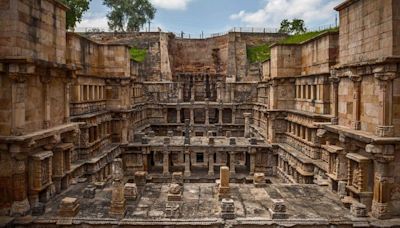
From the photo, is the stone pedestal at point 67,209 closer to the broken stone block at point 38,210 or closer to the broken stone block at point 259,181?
the broken stone block at point 38,210

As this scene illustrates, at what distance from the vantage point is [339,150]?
18000 mm

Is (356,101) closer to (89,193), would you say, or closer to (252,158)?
(89,193)

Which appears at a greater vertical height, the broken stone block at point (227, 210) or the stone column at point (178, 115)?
the stone column at point (178, 115)

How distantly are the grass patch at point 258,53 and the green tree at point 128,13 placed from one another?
25.1m

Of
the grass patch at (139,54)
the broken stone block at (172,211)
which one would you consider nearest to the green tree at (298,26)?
the grass patch at (139,54)

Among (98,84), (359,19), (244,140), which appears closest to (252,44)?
(244,140)

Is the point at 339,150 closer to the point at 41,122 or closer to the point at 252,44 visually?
the point at 41,122

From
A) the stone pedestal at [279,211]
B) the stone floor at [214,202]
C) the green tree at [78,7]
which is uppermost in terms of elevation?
the green tree at [78,7]

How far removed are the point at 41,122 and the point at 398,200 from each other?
1497 cm

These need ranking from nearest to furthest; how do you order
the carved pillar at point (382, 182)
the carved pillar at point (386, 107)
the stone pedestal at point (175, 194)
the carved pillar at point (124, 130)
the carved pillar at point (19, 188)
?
the carved pillar at point (386, 107) → the carved pillar at point (382, 182) → the carved pillar at point (19, 188) → the stone pedestal at point (175, 194) → the carved pillar at point (124, 130)

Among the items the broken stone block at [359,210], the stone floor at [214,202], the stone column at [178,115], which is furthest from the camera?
the stone column at [178,115]

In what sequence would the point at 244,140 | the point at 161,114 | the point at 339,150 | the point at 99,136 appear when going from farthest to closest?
the point at 161,114
the point at 244,140
the point at 99,136
the point at 339,150

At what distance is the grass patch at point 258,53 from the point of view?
56.9 m

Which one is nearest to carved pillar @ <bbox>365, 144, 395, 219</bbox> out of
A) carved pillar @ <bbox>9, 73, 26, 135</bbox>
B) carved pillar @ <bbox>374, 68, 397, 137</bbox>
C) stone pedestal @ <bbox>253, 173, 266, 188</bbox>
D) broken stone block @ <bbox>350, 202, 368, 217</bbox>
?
broken stone block @ <bbox>350, 202, 368, 217</bbox>
